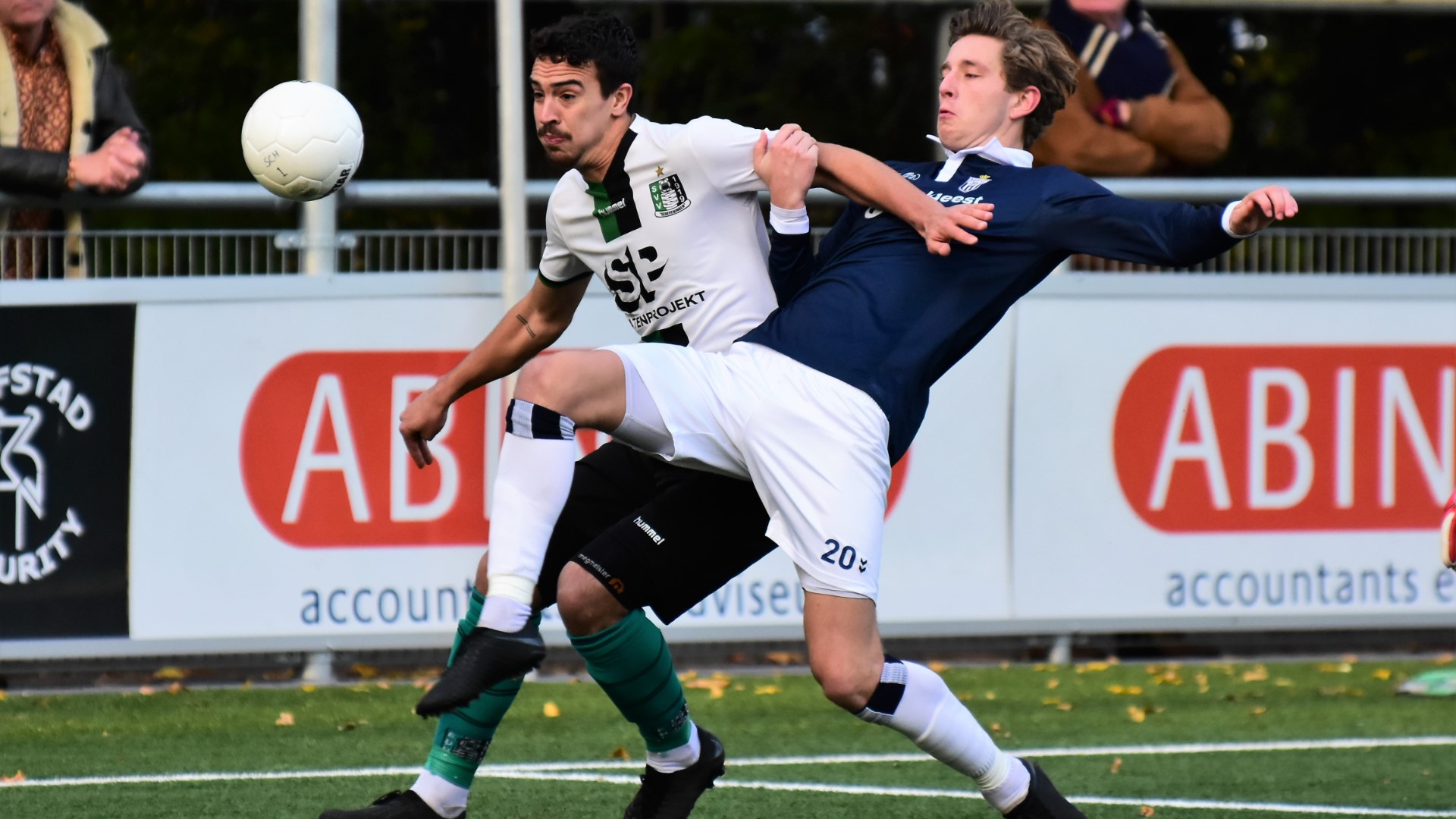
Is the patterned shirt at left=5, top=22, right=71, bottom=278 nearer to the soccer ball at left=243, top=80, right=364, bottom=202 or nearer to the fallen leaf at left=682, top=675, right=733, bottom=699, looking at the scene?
the soccer ball at left=243, top=80, right=364, bottom=202

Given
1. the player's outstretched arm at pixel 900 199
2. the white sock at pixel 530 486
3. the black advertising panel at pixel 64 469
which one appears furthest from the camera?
the black advertising panel at pixel 64 469

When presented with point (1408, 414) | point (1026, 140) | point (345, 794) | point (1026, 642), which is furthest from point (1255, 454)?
point (345, 794)

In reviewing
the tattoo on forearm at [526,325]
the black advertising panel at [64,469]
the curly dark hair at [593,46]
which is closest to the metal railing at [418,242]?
the black advertising panel at [64,469]

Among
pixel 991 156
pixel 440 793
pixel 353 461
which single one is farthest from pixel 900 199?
pixel 353 461

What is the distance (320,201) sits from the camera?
802cm

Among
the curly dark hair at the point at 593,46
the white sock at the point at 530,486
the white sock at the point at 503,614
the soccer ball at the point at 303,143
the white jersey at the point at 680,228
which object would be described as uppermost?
the curly dark hair at the point at 593,46

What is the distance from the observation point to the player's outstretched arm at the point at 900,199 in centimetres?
466

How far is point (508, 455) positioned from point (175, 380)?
373 centimetres

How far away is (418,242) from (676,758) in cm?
366

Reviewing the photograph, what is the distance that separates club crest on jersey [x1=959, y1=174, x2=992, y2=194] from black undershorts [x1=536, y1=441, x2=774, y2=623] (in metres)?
A: 0.91

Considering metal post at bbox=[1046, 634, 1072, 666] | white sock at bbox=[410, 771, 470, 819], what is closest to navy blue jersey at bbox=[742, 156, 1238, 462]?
white sock at bbox=[410, 771, 470, 819]

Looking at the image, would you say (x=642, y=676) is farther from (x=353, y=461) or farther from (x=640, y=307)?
(x=353, y=461)

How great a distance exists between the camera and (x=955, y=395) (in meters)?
8.28

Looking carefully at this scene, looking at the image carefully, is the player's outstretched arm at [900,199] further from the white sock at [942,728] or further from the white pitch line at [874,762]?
the white pitch line at [874,762]
